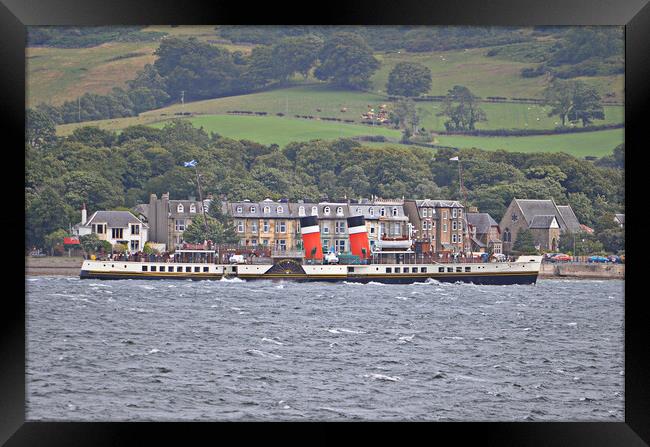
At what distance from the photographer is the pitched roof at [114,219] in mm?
35594

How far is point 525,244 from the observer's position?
36250mm

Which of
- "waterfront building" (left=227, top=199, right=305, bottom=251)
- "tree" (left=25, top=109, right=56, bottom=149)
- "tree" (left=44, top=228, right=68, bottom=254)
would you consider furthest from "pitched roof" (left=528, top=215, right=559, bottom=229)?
Answer: "tree" (left=25, top=109, right=56, bottom=149)

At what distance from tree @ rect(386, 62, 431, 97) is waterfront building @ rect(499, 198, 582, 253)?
32.1 ft

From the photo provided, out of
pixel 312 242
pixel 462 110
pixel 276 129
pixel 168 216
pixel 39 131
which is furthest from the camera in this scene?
pixel 276 129

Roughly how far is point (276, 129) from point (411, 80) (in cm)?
560

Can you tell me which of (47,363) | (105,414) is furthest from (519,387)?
(47,363)

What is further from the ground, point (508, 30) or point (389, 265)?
point (508, 30)

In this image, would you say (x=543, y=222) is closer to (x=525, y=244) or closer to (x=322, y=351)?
(x=525, y=244)

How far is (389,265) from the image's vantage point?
3291 centimetres

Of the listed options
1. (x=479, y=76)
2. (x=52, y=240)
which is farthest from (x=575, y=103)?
(x=52, y=240)

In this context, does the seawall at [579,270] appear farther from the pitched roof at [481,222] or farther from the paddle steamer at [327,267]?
Result: the pitched roof at [481,222]
